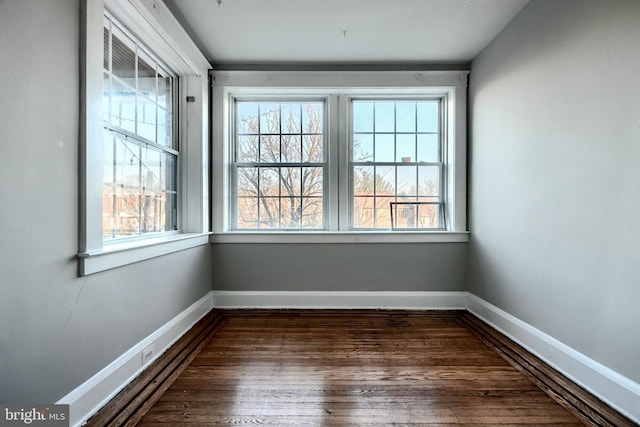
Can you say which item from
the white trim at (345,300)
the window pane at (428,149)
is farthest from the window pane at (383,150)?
the white trim at (345,300)

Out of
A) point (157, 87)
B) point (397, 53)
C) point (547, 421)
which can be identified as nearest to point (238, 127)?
point (157, 87)

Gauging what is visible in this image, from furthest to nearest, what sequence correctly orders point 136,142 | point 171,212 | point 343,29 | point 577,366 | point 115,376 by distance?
point 171,212
point 343,29
point 136,142
point 577,366
point 115,376

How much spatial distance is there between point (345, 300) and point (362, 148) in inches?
63.3

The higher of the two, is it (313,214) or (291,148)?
(291,148)

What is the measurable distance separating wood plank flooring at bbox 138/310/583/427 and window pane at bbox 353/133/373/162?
1.70 metres

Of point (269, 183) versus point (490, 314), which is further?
point (269, 183)

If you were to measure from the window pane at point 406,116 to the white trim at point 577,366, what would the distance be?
196cm

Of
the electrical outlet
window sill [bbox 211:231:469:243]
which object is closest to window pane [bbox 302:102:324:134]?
window sill [bbox 211:231:469:243]

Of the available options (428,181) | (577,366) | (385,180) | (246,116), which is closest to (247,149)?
(246,116)

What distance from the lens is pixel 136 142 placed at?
2.19m

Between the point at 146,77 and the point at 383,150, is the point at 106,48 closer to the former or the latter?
the point at 146,77

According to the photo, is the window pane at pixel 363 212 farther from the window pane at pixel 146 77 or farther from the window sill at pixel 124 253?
the window pane at pixel 146 77

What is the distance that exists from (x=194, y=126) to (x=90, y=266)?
5.78 ft

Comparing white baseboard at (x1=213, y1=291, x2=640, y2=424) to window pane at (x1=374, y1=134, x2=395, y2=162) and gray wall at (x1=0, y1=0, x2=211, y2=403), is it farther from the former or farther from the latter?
gray wall at (x1=0, y1=0, x2=211, y2=403)
